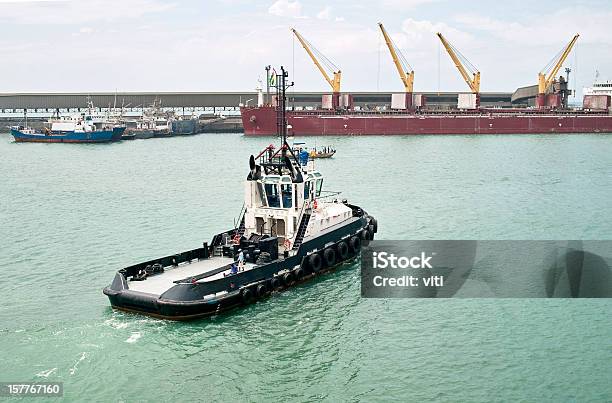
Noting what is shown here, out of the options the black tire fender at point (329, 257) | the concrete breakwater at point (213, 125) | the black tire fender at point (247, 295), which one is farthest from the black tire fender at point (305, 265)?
the concrete breakwater at point (213, 125)

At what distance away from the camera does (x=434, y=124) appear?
92.4 m

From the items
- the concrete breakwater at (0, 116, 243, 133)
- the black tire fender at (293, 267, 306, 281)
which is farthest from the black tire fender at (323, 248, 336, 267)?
the concrete breakwater at (0, 116, 243, 133)

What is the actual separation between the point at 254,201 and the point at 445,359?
334 inches

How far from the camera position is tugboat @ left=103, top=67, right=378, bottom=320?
16.7m

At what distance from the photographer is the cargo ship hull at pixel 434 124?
91562mm

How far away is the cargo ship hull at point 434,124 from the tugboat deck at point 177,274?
72450 millimetres

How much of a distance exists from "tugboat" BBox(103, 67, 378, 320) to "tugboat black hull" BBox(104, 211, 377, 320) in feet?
0.08

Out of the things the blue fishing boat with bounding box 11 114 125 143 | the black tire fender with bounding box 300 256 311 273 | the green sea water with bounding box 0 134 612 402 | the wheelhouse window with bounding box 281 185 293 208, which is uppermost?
the blue fishing boat with bounding box 11 114 125 143

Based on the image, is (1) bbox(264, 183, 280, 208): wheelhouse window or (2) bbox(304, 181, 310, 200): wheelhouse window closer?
(1) bbox(264, 183, 280, 208): wheelhouse window

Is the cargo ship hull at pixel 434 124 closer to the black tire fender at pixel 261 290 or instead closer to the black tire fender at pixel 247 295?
the black tire fender at pixel 261 290

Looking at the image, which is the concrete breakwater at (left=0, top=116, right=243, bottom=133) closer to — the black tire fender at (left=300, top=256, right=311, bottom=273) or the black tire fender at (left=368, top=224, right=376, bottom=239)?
the black tire fender at (left=368, top=224, right=376, bottom=239)

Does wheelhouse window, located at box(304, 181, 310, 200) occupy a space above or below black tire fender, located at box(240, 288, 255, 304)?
above

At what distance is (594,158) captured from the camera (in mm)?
59250

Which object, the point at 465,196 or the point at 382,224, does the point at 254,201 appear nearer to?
the point at 382,224
